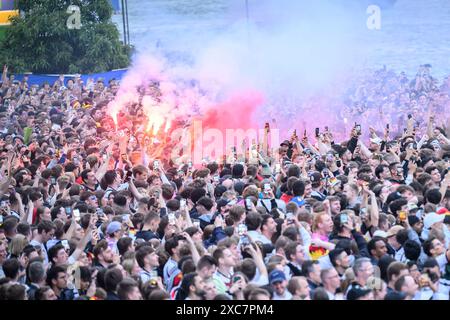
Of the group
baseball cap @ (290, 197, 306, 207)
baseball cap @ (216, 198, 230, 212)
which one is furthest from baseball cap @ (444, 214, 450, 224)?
baseball cap @ (216, 198, 230, 212)

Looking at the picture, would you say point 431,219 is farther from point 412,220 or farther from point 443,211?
point 443,211

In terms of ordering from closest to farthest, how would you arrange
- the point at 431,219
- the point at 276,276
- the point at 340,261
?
the point at 276,276 → the point at 340,261 → the point at 431,219

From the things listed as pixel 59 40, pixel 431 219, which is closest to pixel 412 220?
pixel 431 219

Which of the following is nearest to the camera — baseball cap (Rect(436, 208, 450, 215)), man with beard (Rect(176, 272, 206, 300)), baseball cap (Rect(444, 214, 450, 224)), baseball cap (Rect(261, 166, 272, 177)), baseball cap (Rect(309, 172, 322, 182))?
man with beard (Rect(176, 272, 206, 300))

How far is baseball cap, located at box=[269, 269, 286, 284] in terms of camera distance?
10.1 m

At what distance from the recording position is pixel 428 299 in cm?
1023

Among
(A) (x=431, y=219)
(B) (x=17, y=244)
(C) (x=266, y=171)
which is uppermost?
(A) (x=431, y=219)

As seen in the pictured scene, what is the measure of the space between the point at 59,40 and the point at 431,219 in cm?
1667

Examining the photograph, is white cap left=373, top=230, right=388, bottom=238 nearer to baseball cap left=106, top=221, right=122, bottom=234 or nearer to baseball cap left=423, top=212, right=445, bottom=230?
baseball cap left=423, top=212, right=445, bottom=230

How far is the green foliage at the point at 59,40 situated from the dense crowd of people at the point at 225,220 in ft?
26.5

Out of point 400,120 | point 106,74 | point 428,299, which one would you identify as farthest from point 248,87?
point 428,299

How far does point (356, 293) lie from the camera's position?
32.3 feet

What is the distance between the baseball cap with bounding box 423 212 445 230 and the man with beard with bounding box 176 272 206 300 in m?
2.86
